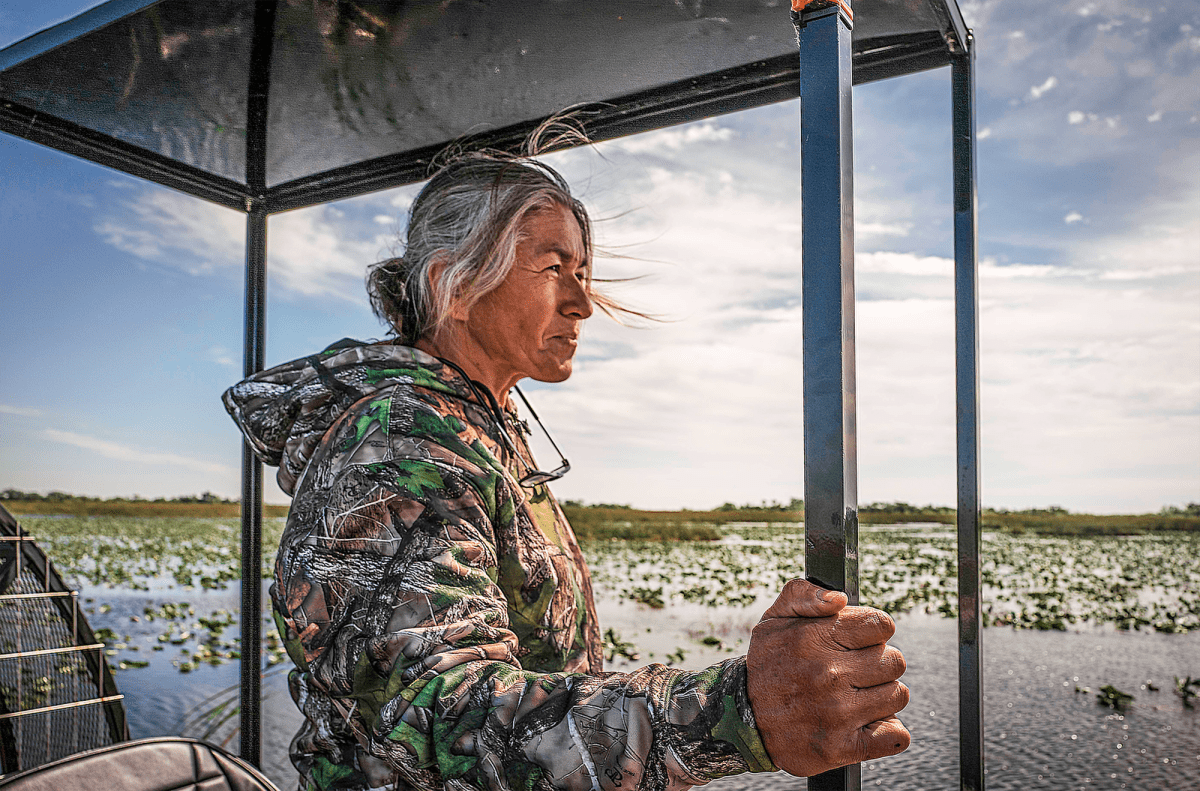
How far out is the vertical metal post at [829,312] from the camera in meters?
0.59

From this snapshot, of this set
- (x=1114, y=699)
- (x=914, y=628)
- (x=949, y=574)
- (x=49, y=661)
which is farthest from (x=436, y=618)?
(x=949, y=574)

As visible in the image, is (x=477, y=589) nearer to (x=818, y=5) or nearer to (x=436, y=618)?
(x=436, y=618)

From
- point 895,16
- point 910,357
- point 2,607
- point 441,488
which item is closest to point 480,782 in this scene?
point 441,488

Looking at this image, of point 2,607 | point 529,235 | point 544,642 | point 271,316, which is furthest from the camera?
point 271,316

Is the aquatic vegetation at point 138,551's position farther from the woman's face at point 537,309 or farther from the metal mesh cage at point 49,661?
the woman's face at point 537,309

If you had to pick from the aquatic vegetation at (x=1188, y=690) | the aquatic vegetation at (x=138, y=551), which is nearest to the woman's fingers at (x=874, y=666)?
the aquatic vegetation at (x=1188, y=690)

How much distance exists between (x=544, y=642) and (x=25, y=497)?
6.58 metres

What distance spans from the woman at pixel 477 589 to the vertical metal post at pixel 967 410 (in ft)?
1.82

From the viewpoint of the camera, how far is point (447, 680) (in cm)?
68

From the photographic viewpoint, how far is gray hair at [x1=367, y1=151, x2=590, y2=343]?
3.89 feet

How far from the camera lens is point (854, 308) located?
615 millimetres

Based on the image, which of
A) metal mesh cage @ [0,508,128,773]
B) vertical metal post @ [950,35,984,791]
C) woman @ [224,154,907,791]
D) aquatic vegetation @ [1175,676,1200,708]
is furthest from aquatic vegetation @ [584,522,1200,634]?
woman @ [224,154,907,791]

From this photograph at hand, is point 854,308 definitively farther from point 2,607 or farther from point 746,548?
point 746,548

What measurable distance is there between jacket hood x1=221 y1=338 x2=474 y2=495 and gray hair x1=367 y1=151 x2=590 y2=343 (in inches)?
6.1
